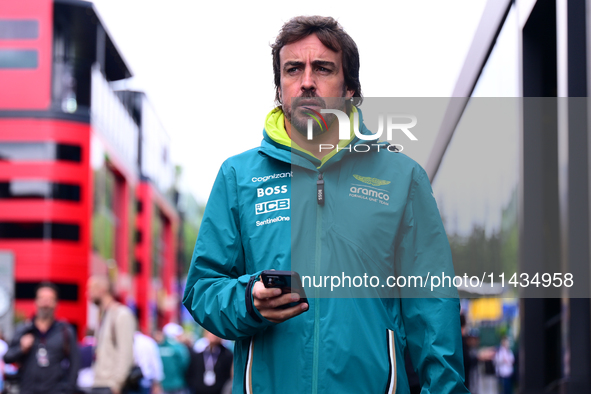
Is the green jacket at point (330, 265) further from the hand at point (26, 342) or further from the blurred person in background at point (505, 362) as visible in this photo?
the hand at point (26, 342)

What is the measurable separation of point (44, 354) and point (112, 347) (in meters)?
0.65

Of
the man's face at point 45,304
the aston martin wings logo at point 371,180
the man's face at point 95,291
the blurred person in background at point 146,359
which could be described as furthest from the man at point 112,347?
the aston martin wings logo at point 371,180

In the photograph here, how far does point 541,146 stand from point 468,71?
1.72 metres

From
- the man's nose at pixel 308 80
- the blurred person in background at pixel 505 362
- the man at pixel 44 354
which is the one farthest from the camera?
the man at pixel 44 354

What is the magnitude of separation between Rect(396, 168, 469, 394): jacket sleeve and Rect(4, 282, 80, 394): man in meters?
6.01

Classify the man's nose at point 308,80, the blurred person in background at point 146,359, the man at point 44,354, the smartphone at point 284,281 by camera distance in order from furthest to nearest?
the blurred person in background at point 146,359
the man at point 44,354
the man's nose at point 308,80
the smartphone at point 284,281

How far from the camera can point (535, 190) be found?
4.39 m

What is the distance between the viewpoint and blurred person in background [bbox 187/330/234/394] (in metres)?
11.7

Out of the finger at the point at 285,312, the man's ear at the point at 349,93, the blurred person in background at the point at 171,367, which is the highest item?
the man's ear at the point at 349,93

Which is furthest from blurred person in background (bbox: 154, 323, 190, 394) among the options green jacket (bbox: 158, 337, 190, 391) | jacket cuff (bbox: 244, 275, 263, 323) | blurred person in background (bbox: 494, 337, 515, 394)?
jacket cuff (bbox: 244, 275, 263, 323)

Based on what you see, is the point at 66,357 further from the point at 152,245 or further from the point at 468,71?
the point at 152,245

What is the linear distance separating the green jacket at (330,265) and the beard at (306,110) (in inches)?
2.5

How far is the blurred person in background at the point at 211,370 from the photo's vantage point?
38.5ft

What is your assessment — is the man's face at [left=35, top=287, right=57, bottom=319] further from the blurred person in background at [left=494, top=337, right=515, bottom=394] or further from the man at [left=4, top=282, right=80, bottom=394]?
the blurred person in background at [left=494, top=337, right=515, bottom=394]
